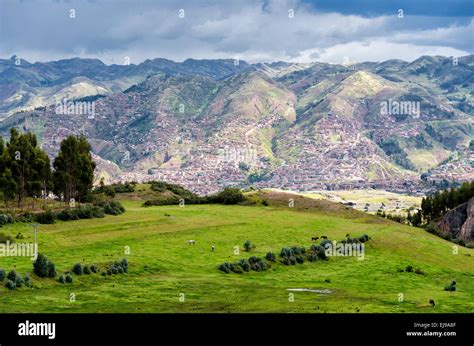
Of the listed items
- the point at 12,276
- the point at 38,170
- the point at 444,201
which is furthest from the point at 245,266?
the point at 444,201

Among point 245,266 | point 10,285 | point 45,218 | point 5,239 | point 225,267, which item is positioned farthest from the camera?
point 45,218

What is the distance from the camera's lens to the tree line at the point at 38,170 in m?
111

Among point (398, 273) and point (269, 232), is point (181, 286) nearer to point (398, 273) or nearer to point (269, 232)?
point (398, 273)

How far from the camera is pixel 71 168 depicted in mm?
126062

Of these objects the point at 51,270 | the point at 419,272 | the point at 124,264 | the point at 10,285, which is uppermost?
the point at 51,270

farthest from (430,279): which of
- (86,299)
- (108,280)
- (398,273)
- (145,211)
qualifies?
(145,211)

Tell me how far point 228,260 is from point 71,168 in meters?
51.4

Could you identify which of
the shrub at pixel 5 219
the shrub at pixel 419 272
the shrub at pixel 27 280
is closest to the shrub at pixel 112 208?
the shrub at pixel 5 219

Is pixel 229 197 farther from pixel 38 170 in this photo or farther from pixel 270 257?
pixel 270 257

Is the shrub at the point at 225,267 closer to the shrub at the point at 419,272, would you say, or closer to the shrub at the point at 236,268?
the shrub at the point at 236,268

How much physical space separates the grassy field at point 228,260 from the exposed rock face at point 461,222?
21304 mm

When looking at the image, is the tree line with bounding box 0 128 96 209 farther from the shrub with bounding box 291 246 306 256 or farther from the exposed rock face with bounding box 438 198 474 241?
the exposed rock face with bounding box 438 198 474 241

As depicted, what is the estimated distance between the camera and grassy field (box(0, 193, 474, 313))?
194 feet
